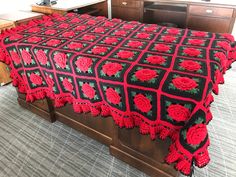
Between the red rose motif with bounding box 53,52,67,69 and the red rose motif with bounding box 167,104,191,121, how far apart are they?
30.6 inches

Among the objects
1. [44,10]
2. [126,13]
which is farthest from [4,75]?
[126,13]

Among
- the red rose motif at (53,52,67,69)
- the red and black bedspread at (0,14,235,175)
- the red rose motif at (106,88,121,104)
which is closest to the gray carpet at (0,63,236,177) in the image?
the red and black bedspread at (0,14,235,175)

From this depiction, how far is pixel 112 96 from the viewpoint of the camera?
116 cm

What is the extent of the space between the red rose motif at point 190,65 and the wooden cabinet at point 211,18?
1818mm

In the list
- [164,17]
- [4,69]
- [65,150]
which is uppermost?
[164,17]

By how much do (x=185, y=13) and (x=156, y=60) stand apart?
1999 millimetres

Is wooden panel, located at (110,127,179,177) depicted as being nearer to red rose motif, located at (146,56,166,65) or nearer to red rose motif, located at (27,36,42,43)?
red rose motif, located at (146,56,166,65)

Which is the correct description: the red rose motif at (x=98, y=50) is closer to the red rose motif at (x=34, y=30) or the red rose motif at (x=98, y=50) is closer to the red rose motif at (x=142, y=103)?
the red rose motif at (x=142, y=103)

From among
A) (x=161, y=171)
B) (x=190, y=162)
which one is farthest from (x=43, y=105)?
(x=190, y=162)

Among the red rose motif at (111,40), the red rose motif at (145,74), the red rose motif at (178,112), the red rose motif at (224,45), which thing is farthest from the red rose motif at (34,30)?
the red rose motif at (224,45)

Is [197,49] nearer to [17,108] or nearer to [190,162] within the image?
[190,162]

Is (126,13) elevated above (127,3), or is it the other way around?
(127,3)

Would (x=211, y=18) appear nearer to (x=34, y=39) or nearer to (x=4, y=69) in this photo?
(x=34, y=39)

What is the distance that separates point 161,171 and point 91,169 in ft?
1.69
